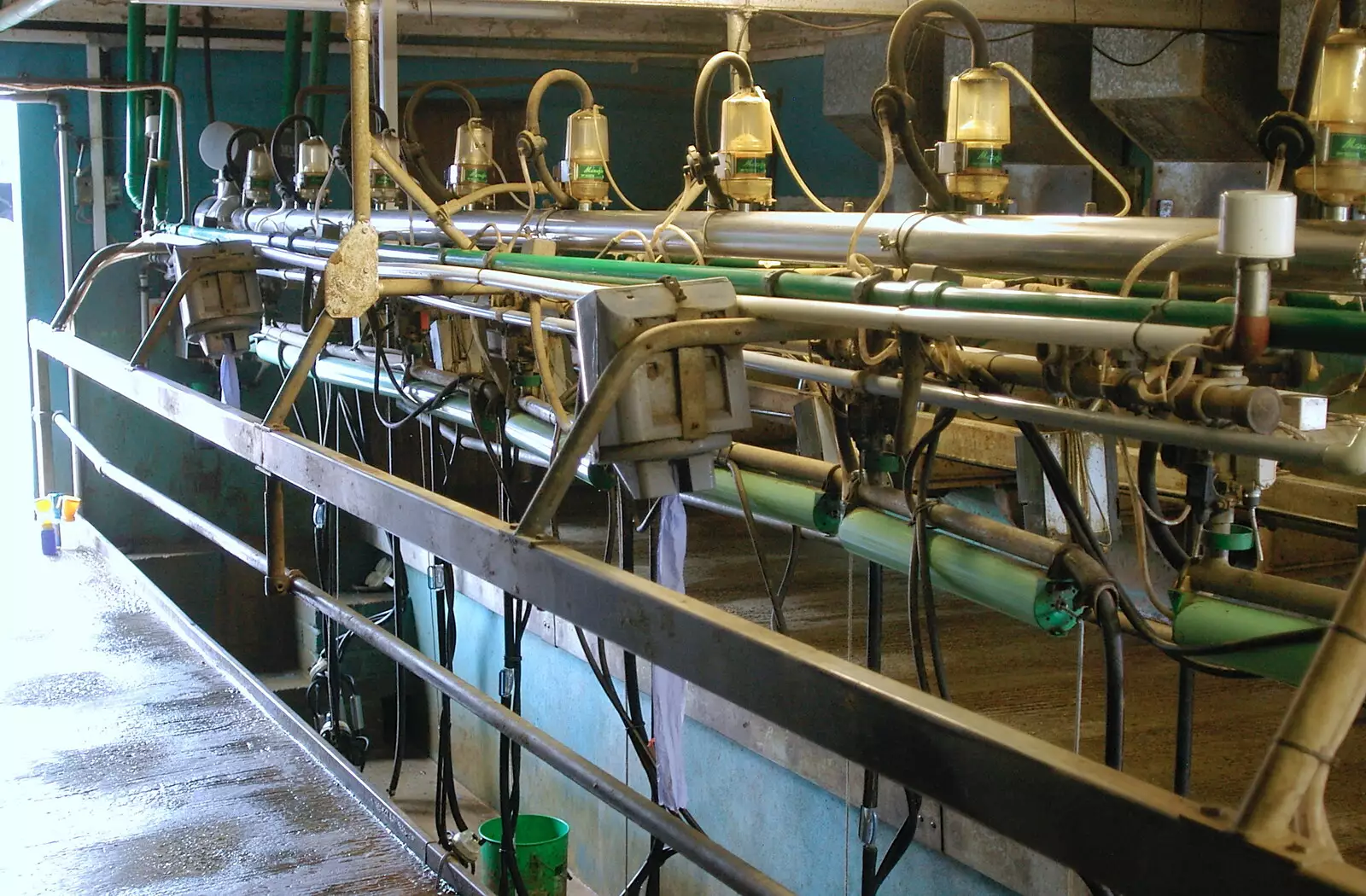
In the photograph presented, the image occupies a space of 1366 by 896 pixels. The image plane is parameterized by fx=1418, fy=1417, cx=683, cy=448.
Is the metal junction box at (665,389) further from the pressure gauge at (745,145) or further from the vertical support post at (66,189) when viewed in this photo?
the vertical support post at (66,189)

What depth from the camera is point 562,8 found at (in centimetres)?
573

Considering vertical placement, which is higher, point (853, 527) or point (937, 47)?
point (937, 47)

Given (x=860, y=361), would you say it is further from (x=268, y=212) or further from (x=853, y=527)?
(x=268, y=212)

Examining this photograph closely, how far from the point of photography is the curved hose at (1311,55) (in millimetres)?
1407

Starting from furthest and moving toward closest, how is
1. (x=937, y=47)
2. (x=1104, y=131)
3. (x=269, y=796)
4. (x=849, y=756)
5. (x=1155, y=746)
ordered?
1. (x=937, y=47)
2. (x=1104, y=131)
3. (x=1155, y=746)
4. (x=269, y=796)
5. (x=849, y=756)

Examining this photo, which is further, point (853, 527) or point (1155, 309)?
point (853, 527)

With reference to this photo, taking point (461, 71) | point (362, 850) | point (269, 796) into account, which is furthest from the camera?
point (461, 71)

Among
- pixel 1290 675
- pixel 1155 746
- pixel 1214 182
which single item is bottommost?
pixel 1155 746

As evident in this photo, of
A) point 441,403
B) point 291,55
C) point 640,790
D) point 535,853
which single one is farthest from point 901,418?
point 291,55

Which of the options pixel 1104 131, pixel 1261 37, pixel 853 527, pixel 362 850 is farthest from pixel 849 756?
pixel 1104 131

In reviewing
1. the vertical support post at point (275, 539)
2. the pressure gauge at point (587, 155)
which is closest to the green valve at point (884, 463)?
the vertical support post at point (275, 539)

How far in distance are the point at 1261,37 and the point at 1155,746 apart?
2345 millimetres

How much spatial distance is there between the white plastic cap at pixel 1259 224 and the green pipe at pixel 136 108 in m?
5.33

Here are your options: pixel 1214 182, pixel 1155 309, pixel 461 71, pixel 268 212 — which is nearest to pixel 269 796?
pixel 1155 309
